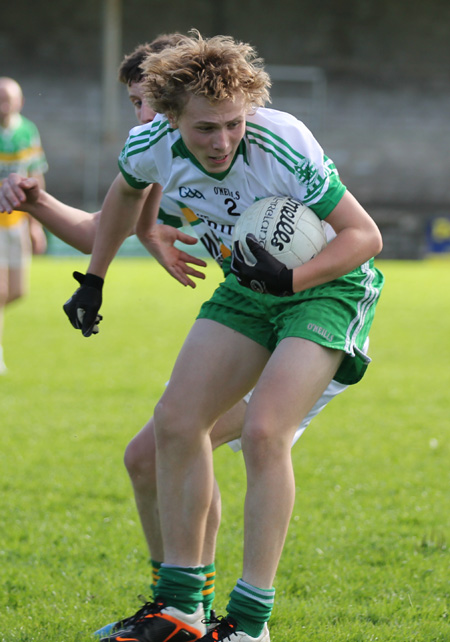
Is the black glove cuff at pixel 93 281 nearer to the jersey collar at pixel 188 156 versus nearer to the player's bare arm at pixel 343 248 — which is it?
the jersey collar at pixel 188 156

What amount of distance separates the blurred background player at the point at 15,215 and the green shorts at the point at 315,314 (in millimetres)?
6076

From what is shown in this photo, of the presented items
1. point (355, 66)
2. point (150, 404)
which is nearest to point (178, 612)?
Result: point (150, 404)

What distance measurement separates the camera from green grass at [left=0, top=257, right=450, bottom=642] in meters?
3.61

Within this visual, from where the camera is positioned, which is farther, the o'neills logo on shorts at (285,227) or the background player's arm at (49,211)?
the background player's arm at (49,211)

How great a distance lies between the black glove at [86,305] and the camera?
365 centimetres

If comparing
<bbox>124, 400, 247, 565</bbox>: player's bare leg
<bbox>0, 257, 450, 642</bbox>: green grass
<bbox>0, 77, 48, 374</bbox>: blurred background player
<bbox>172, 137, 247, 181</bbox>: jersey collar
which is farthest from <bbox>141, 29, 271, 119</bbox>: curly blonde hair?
<bbox>0, 77, 48, 374</bbox>: blurred background player

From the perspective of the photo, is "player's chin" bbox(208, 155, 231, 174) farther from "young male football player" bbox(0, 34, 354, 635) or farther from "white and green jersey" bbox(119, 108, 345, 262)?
"young male football player" bbox(0, 34, 354, 635)

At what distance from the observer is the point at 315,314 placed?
3.19 metres

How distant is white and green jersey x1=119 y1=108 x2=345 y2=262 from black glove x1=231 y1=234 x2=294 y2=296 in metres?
0.23

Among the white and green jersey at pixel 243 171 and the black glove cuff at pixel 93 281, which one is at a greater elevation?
the white and green jersey at pixel 243 171

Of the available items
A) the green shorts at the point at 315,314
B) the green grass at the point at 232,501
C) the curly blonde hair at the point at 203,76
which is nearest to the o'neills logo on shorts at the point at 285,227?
the green shorts at the point at 315,314

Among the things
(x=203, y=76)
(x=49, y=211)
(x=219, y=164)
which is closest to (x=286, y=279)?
(x=219, y=164)

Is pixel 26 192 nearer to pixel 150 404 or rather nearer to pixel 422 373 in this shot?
pixel 150 404

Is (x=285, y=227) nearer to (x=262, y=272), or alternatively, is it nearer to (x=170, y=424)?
(x=262, y=272)
